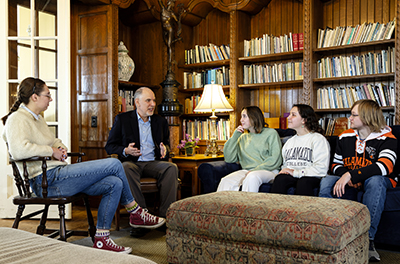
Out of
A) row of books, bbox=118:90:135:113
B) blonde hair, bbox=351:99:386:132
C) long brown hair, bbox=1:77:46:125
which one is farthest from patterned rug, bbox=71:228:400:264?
row of books, bbox=118:90:135:113

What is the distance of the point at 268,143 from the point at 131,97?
2049 mm

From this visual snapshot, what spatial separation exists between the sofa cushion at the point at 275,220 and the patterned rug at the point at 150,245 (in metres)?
0.42

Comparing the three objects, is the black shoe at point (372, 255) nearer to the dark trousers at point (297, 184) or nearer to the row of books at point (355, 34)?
the dark trousers at point (297, 184)

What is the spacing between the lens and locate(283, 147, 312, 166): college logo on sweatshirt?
301 cm

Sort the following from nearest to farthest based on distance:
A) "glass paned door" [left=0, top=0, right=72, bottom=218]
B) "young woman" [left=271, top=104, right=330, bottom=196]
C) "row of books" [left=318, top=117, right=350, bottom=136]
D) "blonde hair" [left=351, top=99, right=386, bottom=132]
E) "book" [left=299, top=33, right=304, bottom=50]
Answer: "blonde hair" [left=351, top=99, right=386, bottom=132], "young woman" [left=271, top=104, right=330, bottom=196], "glass paned door" [left=0, top=0, right=72, bottom=218], "row of books" [left=318, top=117, right=350, bottom=136], "book" [left=299, top=33, right=304, bottom=50]

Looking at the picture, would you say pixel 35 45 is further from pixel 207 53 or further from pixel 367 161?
pixel 367 161

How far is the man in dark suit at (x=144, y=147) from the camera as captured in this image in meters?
3.13

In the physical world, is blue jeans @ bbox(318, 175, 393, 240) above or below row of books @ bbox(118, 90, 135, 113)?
below

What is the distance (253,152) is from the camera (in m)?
3.37

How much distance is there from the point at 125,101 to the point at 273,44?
6.14 ft

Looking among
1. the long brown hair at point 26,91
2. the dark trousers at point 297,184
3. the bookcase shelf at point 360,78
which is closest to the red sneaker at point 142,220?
the dark trousers at point 297,184

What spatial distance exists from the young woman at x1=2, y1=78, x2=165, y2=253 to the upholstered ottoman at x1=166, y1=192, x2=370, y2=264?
46 centimetres

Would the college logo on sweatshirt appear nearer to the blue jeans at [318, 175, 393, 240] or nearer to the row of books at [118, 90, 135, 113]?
the blue jeans at [318, 175, 393, 240]

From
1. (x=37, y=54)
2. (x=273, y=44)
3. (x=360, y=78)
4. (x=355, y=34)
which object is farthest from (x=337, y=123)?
(x=37, y=54)
